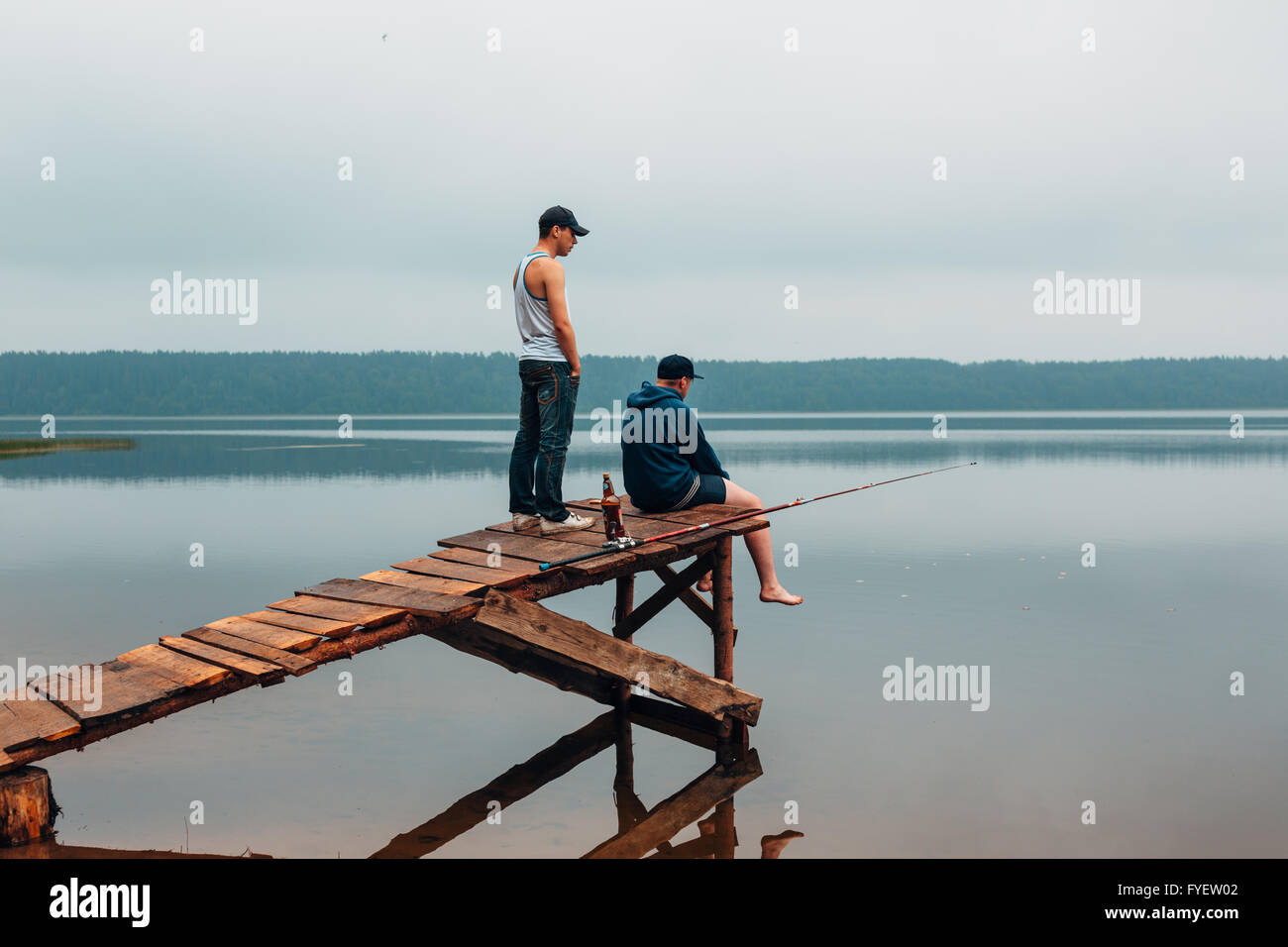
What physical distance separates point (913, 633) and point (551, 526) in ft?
23.5

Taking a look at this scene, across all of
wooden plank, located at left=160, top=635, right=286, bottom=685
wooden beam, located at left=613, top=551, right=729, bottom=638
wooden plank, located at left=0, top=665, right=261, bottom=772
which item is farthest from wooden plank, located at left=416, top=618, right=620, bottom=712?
wooden plank, located at left=0, top=665, right=261, bottom=772

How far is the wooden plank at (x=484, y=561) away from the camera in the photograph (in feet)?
26.7

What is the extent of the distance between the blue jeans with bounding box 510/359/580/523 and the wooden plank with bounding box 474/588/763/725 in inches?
49.9

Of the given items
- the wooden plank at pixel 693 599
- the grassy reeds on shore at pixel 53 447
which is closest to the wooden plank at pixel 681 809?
the wooden plank at pixel 693 599

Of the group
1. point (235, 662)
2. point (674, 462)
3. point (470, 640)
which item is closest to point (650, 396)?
point (674, 462)

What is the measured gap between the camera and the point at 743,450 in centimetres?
6462

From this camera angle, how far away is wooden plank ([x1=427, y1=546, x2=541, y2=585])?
8.13 metres

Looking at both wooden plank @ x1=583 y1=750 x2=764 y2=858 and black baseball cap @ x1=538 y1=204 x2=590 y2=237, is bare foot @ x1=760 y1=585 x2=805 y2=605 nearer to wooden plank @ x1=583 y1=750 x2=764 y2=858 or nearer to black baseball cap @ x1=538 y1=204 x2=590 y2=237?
wooden plank @ x1=583 y1=750 x2=764 y2=858

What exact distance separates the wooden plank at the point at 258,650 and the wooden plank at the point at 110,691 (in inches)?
19.8

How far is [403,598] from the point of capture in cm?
780

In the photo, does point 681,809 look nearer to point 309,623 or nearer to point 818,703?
point 818,703

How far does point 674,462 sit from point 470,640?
2.42m
